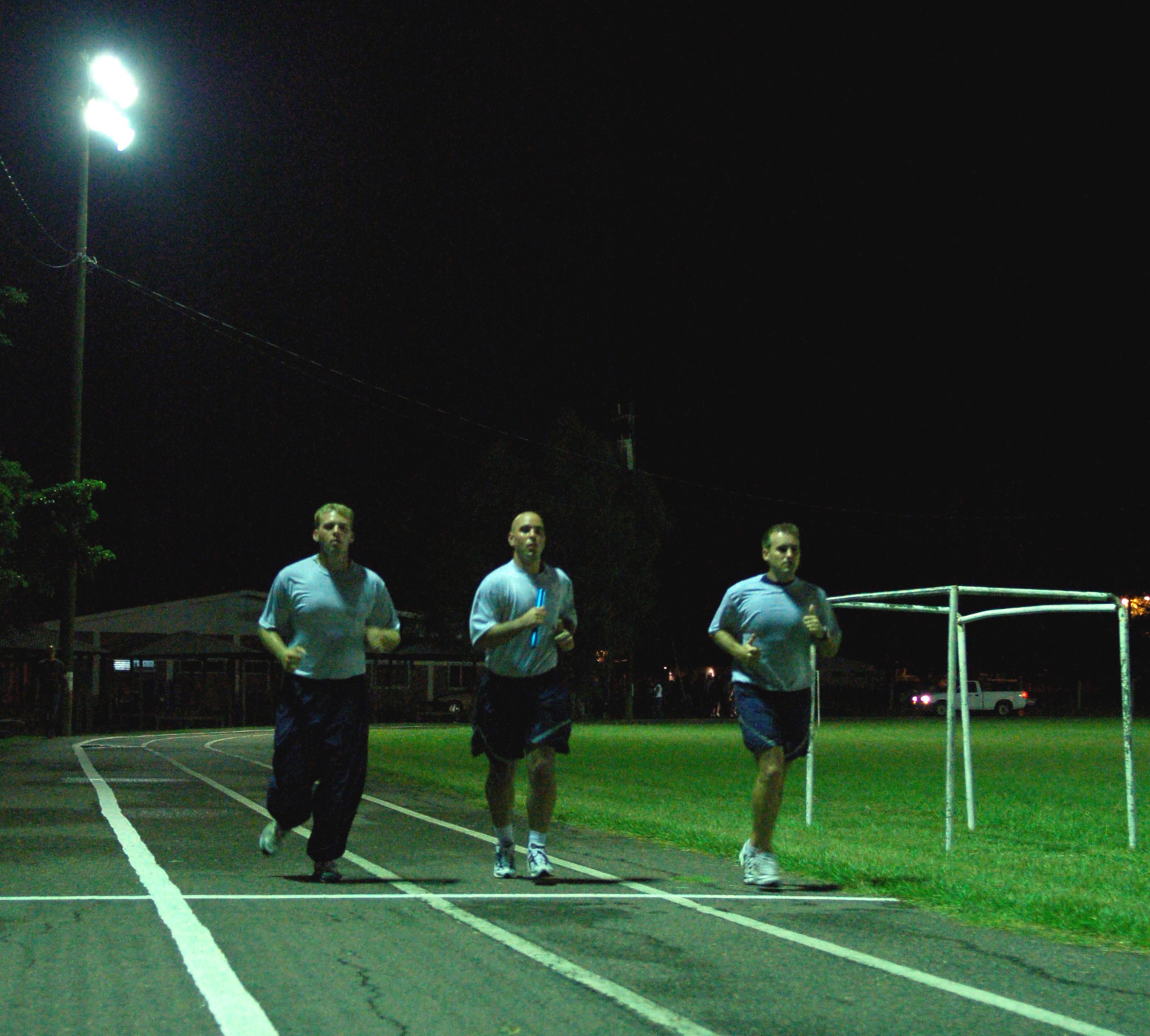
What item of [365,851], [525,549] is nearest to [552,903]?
[525,549]

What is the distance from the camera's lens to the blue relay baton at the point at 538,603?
28.2ft

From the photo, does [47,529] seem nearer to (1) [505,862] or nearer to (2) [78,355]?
(2) [78,355]

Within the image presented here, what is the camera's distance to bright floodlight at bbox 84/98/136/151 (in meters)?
34.8

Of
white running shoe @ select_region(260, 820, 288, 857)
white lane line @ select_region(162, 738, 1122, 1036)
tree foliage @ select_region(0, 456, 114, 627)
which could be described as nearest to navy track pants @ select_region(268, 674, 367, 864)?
white running shoe @ select_region(260, 820, 288, 857)

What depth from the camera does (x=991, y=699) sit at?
6869cm

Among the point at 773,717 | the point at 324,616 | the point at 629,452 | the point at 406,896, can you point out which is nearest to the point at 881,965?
the point at 773,717

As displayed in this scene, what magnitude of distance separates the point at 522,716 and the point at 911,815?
22.9 feet

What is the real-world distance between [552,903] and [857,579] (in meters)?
70.4

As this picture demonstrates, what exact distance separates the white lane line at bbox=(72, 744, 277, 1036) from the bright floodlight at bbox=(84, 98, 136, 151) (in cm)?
2835

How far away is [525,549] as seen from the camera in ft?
28.4

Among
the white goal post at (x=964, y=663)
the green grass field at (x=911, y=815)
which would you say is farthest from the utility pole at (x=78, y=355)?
the white goal post at (x=964, y=663)

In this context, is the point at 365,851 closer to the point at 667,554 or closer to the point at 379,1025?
the point at 379,1025

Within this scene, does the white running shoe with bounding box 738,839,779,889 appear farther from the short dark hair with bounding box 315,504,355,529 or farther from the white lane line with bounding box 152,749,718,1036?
the short dark hair with bounding box 315,504,355,529

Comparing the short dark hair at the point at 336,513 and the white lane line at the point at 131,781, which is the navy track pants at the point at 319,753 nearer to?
the short dark hair at the point at 336,513
